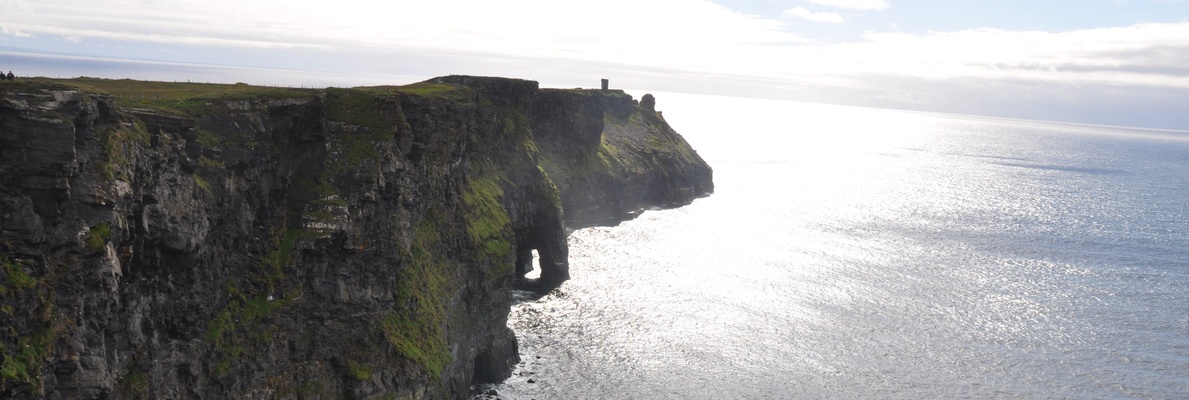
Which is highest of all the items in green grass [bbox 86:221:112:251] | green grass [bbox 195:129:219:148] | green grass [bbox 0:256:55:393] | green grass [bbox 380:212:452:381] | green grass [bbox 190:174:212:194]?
green grass [bbox 195:129:219:148]

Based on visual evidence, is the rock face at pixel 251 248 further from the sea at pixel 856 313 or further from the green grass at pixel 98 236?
the sea at pixel 856 313

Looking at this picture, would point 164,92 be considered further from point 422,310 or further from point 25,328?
point 25,328

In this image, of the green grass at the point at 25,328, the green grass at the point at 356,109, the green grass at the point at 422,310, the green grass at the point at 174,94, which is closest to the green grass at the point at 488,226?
the green grass at the point at 422,310

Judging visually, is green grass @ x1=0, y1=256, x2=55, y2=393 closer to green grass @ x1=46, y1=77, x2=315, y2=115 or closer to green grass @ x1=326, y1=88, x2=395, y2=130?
green grass @ x1=46, y1=77, x2=315, y2=115

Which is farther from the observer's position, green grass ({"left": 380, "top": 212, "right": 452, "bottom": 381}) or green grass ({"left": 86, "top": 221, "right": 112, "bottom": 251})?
green grass ({"left": 380, "top": 212, "right": 452, "bottom": 381})

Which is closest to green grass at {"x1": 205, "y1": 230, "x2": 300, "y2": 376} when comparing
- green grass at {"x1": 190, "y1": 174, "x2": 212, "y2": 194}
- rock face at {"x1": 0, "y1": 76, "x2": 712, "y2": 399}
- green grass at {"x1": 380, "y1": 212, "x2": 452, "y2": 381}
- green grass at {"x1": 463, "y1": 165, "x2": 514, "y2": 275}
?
rock face at {"x1": 0, "y1": 76, "x2": 712, "y2": 399}

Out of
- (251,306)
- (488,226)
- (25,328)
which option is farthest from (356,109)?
(25,328)

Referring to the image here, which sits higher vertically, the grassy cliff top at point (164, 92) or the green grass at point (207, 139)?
the grassy cliff top at point (164, 92)

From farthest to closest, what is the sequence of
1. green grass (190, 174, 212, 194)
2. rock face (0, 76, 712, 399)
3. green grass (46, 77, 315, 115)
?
green grass (46, 77, 315, 115)
green grass (190, 174, 212, 194)
rock face (0, 76, 712, 399)

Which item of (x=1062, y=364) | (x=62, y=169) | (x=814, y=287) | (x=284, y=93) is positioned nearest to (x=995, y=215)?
(x=814, y=287)
